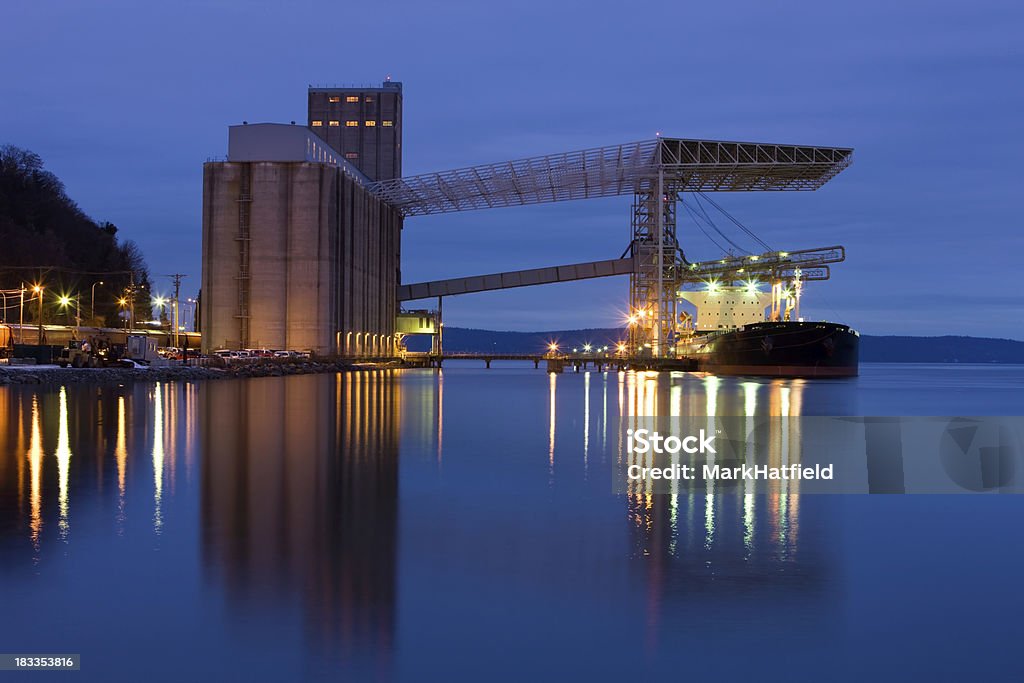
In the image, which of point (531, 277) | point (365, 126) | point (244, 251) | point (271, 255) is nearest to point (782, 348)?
point (531, 277)

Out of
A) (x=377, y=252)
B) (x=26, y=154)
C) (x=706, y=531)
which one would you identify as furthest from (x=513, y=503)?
(x=26, y=154)

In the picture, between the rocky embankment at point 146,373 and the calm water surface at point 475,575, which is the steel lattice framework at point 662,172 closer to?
the rocky embankment at point 146,373

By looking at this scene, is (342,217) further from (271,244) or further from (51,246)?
(51,246)

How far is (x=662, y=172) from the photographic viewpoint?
9256 centimetres

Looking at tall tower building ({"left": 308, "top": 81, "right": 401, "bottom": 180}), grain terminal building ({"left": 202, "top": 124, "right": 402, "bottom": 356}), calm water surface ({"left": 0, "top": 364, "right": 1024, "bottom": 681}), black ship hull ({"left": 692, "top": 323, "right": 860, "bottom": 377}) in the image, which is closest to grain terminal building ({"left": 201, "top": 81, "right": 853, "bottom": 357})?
grain terminal building ({"left": 202, "top": 124, "right": 402, "bottom": 356})

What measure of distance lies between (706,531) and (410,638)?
491 cm

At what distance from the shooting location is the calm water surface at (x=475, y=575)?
6.60 m

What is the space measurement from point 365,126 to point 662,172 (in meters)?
74.6

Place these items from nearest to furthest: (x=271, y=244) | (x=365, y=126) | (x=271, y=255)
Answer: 1. (x=271, y=255)
2. (x=271, y=244)
3. (x=365, y=126)

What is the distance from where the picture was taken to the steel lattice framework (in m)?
92.1

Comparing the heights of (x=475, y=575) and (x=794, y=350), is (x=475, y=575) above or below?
below

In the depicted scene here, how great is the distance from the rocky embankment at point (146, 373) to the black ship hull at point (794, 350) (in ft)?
116

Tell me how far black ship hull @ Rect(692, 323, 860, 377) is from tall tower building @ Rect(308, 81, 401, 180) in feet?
277

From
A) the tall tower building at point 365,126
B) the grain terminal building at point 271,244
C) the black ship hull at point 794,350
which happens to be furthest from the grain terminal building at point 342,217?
the tall tower building at point 365,126
